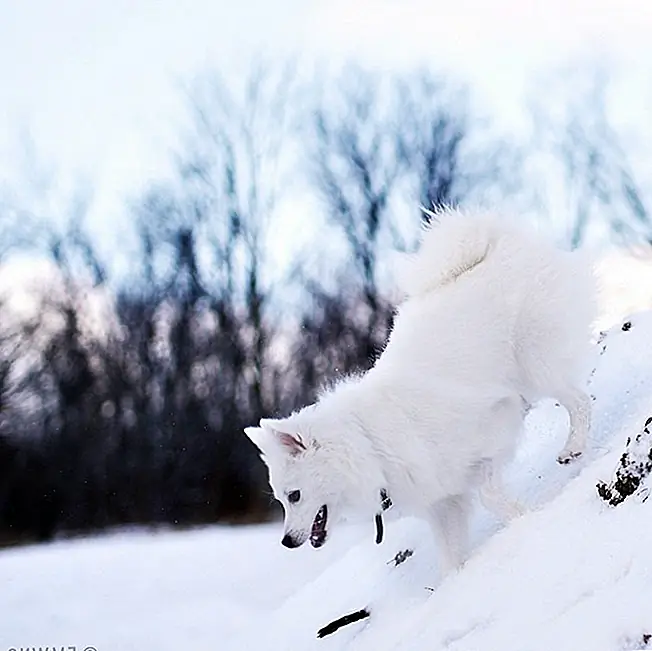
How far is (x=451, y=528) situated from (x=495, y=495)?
302mm

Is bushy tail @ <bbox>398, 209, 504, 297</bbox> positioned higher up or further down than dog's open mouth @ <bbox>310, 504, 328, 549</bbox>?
higher up

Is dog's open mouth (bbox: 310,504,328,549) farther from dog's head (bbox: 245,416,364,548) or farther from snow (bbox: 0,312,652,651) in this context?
snow (bbox: 0,312,652,651)

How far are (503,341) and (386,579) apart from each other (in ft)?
5.11

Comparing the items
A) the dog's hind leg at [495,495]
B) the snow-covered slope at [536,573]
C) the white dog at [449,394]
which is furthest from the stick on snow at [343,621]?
the dog's hind leg at [495,495]

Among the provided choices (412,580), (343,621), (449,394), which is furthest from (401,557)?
(449,394)

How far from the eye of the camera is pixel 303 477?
486cm

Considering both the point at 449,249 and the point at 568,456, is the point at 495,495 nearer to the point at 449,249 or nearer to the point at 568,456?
the point at 568,456

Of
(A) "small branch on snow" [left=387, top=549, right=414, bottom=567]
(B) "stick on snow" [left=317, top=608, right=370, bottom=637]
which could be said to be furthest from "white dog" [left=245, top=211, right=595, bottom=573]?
(A) "small branch on snow" [left=387, top=549, right=414, bottom=567]

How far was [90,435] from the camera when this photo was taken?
66.9 feet

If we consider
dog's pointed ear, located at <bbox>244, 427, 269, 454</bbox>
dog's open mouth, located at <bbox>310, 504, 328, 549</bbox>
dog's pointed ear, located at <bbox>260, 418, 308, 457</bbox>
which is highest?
dog's pointed ear, located at <bbox>244, 427, 269, 454</bbox>

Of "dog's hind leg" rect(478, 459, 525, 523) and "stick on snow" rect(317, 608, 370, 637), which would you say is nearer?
"dog's hind leg" rect(478, 459, 525, 523)

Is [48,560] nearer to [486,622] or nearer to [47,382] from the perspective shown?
[486,622]

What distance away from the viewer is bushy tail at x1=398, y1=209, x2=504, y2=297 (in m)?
5.83

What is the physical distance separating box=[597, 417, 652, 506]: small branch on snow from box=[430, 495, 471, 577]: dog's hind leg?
44.6 inches
